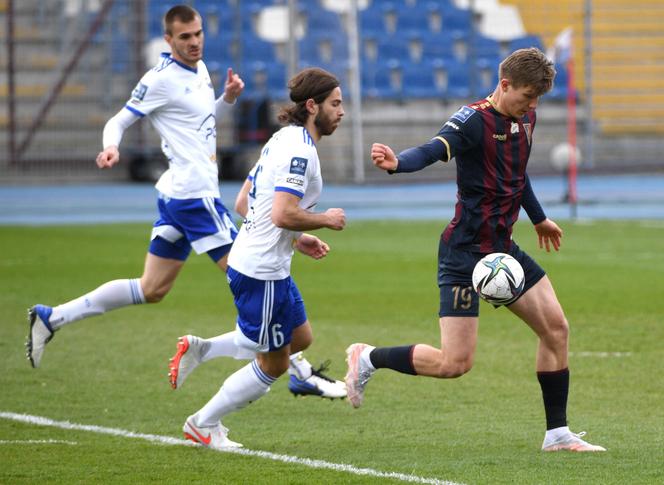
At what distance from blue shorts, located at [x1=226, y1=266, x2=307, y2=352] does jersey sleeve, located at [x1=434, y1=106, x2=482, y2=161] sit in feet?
3.48

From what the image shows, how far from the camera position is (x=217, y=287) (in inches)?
535

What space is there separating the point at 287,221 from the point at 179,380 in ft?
4.78

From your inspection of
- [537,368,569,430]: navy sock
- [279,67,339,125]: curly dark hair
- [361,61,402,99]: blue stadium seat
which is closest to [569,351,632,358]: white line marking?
[537,368,569,430]: navy sock

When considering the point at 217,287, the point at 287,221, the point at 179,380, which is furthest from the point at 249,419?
the point at 217,287

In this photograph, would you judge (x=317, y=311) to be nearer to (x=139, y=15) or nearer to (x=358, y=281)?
(x=358, y=281)

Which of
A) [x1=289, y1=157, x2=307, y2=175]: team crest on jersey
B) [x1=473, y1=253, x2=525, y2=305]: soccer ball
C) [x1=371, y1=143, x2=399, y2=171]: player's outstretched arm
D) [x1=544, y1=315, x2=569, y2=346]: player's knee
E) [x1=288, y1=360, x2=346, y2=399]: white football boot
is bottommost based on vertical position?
[x1=288, y1=360, x2=346, y2=399]: white football boot

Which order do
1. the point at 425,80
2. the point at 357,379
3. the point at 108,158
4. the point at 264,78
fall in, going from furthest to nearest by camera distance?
the point at 425,80 → the point at 264,78 → the point at 108,158 → the point at 357,379

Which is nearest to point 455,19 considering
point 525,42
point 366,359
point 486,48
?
point 486,48

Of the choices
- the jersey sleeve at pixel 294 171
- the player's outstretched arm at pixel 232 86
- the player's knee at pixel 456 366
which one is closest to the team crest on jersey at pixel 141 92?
the player's outstretched arm at pixel 232 86

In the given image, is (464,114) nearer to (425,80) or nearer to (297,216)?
(297,216)

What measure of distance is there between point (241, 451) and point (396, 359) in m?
0.90

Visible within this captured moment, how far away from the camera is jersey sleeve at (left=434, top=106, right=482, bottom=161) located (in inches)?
238

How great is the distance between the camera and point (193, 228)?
27.3ft

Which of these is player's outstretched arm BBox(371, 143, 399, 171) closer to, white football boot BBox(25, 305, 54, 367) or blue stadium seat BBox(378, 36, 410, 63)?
white football boot BBox(25, 305, 54, 367)
